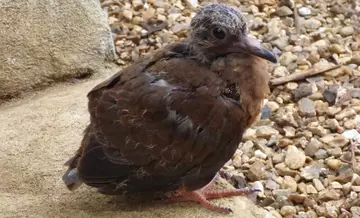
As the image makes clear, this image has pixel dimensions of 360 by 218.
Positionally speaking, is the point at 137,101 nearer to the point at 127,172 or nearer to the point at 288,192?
the point at 127,172

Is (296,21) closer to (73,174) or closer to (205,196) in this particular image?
(205,196)

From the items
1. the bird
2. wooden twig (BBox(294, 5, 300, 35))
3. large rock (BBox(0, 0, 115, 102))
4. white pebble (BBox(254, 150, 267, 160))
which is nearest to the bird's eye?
the bird

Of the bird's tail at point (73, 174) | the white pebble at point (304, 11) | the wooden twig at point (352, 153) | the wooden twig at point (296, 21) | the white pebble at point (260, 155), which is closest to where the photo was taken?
the bird's tail at point (73, 174)

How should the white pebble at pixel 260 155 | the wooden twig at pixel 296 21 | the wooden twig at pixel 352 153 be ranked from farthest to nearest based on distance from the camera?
the wooden twig at pixel 296 21, the white pebble at pixel 260 155, the wooden twig at pixel 352 153

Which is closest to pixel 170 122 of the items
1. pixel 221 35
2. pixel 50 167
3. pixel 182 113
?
pixel 182 113

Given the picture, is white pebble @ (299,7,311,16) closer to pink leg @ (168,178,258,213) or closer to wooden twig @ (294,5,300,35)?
wooden twig @ (294,5,300,35)

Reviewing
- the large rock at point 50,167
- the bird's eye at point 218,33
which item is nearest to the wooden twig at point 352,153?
the large rock at point 50,167

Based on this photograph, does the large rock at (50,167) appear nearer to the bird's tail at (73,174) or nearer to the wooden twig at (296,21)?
the bird's tail at (73,174)
